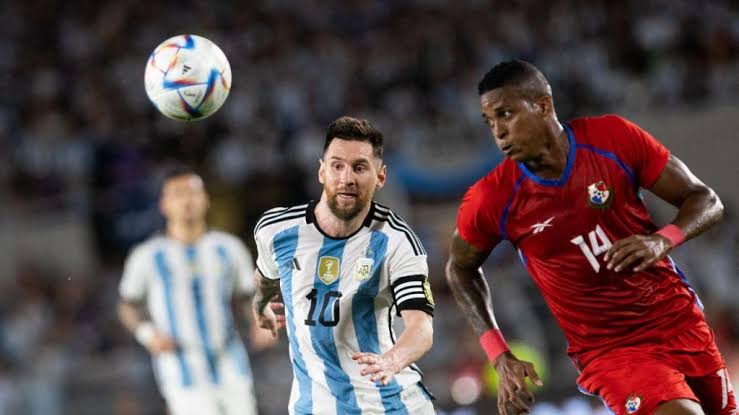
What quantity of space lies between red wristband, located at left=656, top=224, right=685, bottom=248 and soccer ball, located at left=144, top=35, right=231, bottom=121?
278 cm

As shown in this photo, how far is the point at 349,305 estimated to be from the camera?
16.2 feet

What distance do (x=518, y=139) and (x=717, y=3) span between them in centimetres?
1003

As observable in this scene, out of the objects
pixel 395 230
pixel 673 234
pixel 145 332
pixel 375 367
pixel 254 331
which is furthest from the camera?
pixel 145 332

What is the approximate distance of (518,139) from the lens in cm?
491

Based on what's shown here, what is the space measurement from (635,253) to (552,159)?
26.5 inches

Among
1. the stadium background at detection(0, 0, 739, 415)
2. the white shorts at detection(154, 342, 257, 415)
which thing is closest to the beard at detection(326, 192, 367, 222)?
the white shorts at detection(154, 342, 257, 415)

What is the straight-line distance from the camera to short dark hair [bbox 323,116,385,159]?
193 inches

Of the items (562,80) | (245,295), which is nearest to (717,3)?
(562,80)

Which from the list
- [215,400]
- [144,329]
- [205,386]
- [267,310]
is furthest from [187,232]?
[267,310]

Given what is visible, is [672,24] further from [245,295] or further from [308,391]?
[308,391]

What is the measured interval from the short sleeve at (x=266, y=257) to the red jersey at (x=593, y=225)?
35.5 inches

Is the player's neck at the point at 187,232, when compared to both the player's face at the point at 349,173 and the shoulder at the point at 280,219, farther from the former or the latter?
the player's face at the point at 349,173

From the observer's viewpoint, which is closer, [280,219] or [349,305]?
[349,305]

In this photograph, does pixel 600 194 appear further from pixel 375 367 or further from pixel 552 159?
pixel 375 367
